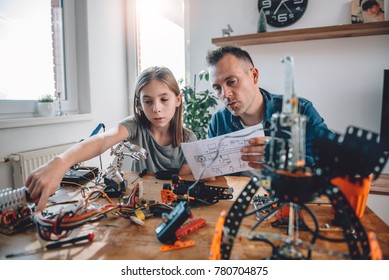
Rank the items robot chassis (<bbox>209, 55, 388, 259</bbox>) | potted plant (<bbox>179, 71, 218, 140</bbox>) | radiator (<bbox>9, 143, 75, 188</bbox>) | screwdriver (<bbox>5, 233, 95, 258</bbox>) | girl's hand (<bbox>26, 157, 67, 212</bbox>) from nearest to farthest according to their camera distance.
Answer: robot chassis (<bbox>209, 55, 388, 259</bbox>) < screwdriver (<bbox>5, 233, 95, 258</bbox>) < girl's hand (<bbox>26, 157, 67, 212</bbox>) < radiator (<bbox>9, 143, 75, 188</bbox>) < potted plant (<bbox>179, 71, 218, 140</bbox>)

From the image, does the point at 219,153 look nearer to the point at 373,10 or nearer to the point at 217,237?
the point at 217,237

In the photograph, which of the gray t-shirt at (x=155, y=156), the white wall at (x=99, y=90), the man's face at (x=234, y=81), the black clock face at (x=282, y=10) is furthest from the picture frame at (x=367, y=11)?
the white wall at (x=99, y=90)

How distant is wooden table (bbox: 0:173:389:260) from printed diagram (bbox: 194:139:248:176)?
0.64 feet

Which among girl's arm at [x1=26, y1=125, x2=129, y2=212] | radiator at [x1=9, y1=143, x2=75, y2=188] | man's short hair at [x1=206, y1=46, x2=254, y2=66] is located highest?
man's short hair at [x1=206, y1=46, x2=254, y2=66]

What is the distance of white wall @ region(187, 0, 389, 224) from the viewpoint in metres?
1.90

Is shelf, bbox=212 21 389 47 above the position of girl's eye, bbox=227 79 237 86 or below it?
above

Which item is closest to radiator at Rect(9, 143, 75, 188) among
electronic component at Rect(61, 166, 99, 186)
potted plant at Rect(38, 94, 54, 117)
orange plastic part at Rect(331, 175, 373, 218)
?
potted plant at Rect(38, 94, 54, 117)

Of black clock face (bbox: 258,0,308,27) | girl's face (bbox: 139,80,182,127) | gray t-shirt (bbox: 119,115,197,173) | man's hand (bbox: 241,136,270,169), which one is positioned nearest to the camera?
man's hand (bbox: 241,136,270,169)

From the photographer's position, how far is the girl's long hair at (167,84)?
45.3 inches

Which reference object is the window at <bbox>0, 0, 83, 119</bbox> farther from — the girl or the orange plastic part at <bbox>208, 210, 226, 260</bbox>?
the orange plastic part at <bbox>208, 210, 226, 260</bbox>

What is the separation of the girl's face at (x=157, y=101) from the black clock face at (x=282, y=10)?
135cm

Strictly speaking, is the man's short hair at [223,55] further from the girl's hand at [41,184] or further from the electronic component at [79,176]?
the girl's hand at [41,184]

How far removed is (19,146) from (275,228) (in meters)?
1.44
